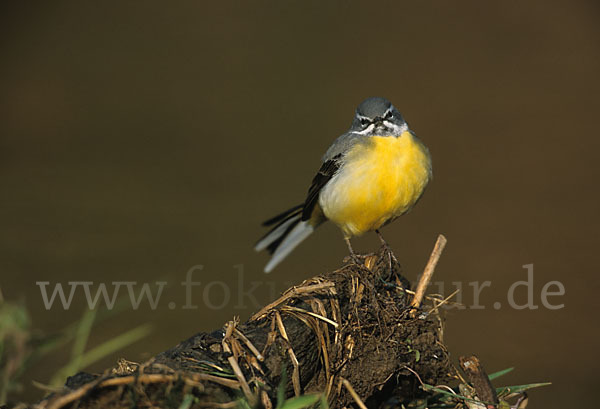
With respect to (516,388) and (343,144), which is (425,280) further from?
(343,144)

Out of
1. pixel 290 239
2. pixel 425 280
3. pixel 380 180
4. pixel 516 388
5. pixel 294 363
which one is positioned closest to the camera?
pixel 294 363

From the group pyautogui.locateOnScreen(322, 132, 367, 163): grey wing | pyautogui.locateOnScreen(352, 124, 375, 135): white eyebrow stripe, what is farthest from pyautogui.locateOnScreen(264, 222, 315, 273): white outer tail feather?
pyautogui.locateOnScreen(352, 124, 375, 135): white eyebrow stripe

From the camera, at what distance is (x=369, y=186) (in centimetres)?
418

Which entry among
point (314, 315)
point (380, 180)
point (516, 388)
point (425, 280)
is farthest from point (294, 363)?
point (380, 180)

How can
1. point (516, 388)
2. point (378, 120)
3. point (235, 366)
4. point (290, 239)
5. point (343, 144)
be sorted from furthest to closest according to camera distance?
1. point (290, 239)
2. point (343, 144)
3. point (378, 120)
4. point (516, 388)
5. point (235, 366)

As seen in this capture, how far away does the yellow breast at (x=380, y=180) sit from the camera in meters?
4.15

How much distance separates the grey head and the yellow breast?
0.06 metres

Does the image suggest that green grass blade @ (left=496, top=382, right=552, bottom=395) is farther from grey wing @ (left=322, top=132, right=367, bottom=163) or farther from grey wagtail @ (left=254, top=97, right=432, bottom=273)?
grey wing @ (left=322, top=132, right=367, bottom=163)

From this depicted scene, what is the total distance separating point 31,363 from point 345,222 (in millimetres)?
2674

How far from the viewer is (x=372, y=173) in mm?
4195

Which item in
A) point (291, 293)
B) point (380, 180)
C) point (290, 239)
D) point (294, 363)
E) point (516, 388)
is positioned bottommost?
point (516, 388)

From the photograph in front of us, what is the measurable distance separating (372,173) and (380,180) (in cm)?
8

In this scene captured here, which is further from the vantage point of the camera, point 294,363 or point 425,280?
point 425,280

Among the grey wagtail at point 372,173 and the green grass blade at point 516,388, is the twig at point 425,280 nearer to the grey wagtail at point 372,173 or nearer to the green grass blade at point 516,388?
the green grass blade at point 516,388
